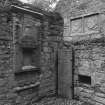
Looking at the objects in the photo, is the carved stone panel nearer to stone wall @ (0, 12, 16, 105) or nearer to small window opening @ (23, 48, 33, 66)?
small window opening @ (23, 48, 33, 66)

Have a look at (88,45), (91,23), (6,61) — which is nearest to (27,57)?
(6,61)

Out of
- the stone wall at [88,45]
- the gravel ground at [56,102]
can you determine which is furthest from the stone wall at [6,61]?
the stone wall at [88,45]

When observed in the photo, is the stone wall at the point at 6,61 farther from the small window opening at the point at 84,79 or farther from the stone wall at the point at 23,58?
the small window opening at the point at 84,79

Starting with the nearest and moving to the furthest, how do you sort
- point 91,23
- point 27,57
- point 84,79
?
point 27,57 < point 84,79 < point 91,23

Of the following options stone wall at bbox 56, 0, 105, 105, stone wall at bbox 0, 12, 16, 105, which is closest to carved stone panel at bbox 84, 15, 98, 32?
stone wall at bbox 56, 0, 105, 105

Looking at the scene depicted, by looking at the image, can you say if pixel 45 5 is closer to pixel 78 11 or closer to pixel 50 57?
pixel 78 11

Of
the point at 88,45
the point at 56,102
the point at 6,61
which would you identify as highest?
the point at 88,45

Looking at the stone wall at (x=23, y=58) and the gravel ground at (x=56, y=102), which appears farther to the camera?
the gravel ground at (x=56, y=102)

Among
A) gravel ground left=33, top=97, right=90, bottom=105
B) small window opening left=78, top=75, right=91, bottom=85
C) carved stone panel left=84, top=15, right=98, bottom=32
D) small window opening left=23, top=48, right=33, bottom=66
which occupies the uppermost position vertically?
carved stone panel left=84, top=15, right=98, bottom=32

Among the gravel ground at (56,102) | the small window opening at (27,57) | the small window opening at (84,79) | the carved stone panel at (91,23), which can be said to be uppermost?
the carved stone panel at (91,23)

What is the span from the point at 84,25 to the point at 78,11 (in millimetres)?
701

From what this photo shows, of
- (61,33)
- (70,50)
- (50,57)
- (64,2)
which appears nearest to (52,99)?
(50,57)

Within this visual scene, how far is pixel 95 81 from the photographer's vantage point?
3912 millimetres

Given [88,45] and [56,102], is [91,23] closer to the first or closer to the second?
[88,45]
